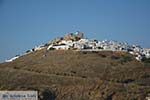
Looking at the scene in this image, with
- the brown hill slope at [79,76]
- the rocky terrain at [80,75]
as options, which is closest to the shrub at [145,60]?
the rocky terrain at [80,75]

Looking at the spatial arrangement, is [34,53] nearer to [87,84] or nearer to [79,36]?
[79,36]

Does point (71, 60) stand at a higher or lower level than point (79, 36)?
lower

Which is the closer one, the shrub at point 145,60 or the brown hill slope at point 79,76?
the brown hill slope at point 79,76

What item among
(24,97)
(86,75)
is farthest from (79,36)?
(24,97)

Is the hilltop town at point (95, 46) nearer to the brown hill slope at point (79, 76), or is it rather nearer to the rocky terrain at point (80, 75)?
the rocky terrain at point (80, 75)

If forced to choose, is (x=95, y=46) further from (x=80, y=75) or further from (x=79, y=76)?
(x=79, y=76)

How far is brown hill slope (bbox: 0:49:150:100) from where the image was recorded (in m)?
50.3

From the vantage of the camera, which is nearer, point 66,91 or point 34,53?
point 66,91

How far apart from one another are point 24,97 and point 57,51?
1655 inches

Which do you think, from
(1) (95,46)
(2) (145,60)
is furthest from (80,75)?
(1) (95,46)

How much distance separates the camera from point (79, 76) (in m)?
60.7

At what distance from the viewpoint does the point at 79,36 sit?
320 ft

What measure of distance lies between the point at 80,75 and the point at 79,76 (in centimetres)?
83

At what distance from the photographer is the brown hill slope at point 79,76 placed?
165 ft
